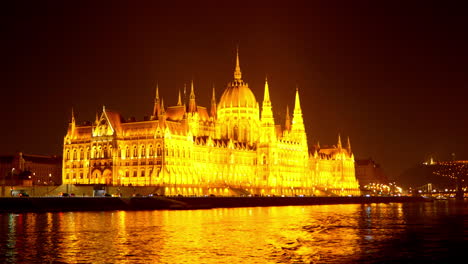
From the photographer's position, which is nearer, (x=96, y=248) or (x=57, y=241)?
(x=96, y=248)

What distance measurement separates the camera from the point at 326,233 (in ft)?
224

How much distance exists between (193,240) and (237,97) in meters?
122

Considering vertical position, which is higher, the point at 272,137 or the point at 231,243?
the point at 272,137

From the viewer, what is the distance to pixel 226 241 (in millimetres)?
59281

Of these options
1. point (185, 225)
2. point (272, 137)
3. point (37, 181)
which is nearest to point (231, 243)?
point (185, 225)

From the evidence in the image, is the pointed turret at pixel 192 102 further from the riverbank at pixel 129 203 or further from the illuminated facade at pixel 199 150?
the riverbank at pixel 129 203

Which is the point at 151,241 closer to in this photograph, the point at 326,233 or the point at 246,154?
the point at 326,233

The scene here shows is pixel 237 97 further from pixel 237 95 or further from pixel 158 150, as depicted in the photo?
pixel 158 150

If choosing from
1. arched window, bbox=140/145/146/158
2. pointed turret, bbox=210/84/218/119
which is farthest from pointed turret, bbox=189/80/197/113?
arched window, bbox=140/145/146/158

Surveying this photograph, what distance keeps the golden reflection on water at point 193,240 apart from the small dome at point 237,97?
96.2 metres

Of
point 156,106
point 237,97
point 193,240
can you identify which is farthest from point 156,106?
point 193,240

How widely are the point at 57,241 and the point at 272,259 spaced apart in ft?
64.8

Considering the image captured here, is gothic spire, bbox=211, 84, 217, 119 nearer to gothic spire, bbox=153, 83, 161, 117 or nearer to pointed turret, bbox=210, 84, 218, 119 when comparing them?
pointed turret, bbox=210, 84, 218, 119

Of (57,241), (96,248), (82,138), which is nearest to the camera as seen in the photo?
(96,248)
